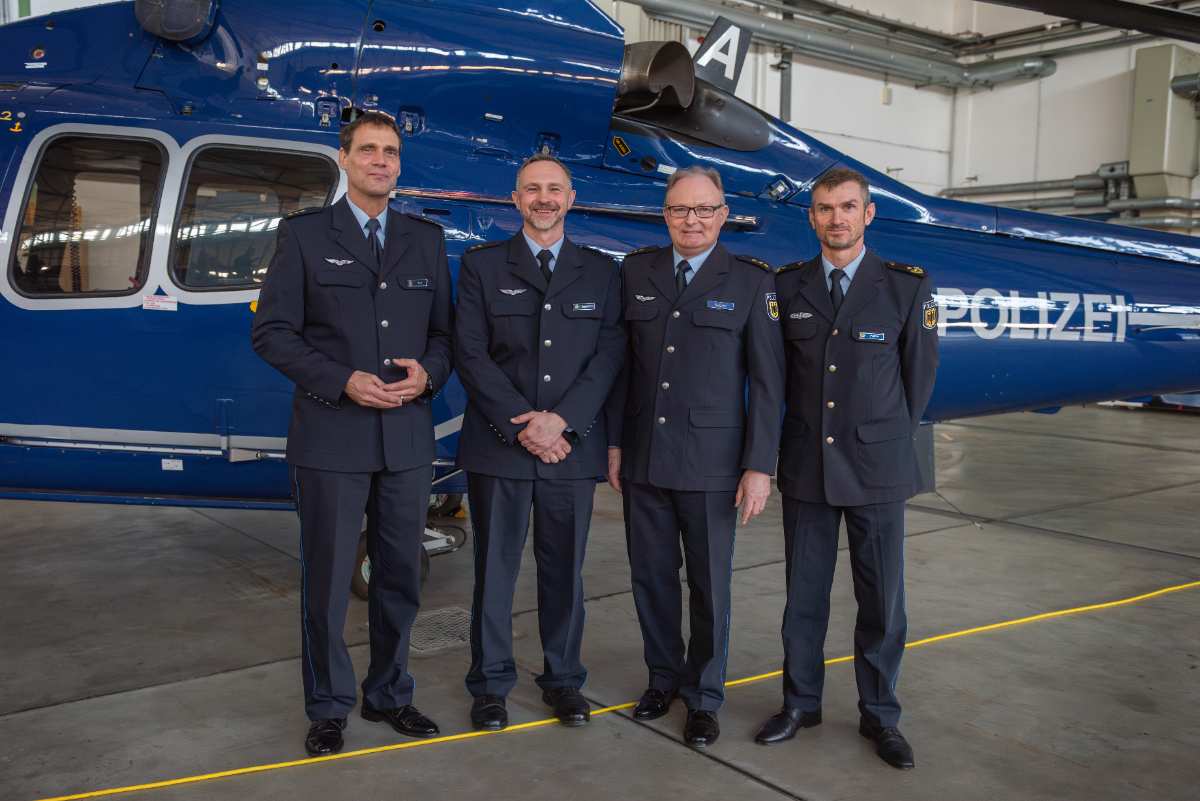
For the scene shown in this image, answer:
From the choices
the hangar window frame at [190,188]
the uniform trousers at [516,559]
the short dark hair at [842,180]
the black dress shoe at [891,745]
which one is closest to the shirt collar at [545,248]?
the uniform trousers at [516,559]

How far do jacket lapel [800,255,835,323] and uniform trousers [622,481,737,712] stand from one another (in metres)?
0.63

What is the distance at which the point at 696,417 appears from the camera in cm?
316

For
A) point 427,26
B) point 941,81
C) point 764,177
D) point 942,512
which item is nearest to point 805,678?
point 764,177

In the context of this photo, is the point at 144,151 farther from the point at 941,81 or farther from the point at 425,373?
the point at 941,81

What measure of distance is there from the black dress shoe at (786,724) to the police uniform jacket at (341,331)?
4.48 ft

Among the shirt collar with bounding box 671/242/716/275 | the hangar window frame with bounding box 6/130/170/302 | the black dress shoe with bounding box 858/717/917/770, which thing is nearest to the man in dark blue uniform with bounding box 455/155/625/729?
the shirt collar with bounding box 671/242/716/275

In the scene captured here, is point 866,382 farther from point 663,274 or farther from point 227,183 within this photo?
point 227,183

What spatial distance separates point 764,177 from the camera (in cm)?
502

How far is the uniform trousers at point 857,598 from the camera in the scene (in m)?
3.14

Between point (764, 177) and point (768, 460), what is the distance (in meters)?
2.30

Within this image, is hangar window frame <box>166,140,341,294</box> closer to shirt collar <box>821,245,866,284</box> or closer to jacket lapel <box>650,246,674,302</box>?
jacket lapel <box>650,246,674,302</box>

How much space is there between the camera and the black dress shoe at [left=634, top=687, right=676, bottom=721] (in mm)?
3359

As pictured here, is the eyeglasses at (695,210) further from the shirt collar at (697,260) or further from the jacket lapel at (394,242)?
the jacket lapel at (394,242)

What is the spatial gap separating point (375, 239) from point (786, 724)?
1975 mm
